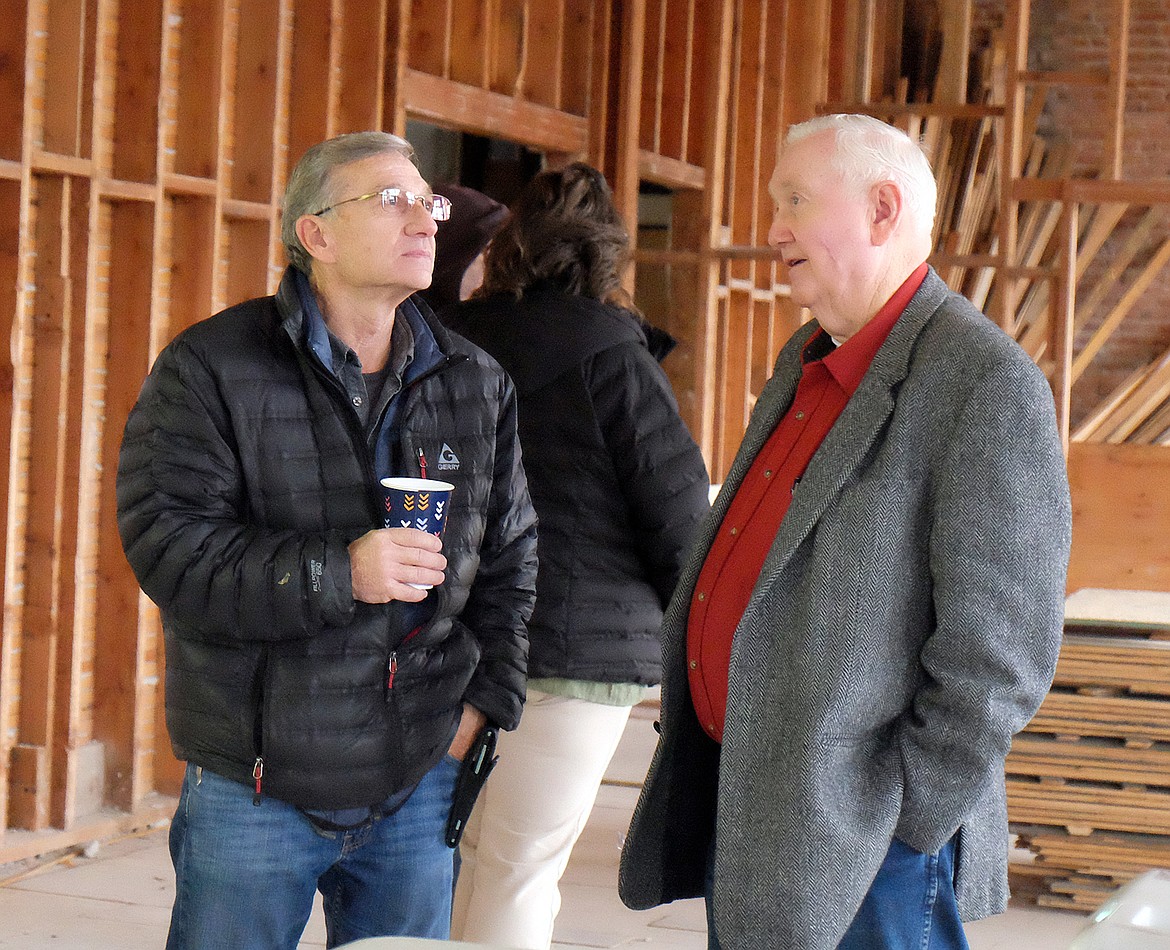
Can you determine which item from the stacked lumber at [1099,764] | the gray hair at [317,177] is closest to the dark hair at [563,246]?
the gray hair at [317,177]

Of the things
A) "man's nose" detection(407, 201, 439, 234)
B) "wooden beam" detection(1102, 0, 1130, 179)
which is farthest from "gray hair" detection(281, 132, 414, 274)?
"wooden beam" detection(1102, 0, 1130, 179)

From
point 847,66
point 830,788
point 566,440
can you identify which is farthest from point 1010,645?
point 847,66

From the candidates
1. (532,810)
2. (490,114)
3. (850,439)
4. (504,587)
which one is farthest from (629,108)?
(850,439)

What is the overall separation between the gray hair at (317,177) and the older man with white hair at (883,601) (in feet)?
2.29

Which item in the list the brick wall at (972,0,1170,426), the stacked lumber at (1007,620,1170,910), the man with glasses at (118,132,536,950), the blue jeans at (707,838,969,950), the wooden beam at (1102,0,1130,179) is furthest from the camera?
the brick wall at (972,0,1170,426)

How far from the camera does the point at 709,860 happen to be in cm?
231

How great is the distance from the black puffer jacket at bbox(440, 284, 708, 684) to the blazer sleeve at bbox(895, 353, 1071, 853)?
1197 mm

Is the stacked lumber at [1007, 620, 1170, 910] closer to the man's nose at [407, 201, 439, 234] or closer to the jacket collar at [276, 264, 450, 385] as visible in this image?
the jacket collar at [276, 264, 450, 385]

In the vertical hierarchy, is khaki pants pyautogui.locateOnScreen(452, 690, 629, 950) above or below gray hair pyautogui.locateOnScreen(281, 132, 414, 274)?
below

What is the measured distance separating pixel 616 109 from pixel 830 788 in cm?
599

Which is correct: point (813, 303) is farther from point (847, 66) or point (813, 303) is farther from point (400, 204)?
point (847, 66)

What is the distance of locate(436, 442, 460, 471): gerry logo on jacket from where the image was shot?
2441 millimetres

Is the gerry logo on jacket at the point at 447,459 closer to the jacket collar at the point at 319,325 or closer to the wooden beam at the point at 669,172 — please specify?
the jacket collar at the point at 319,325

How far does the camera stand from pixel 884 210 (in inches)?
82.7
